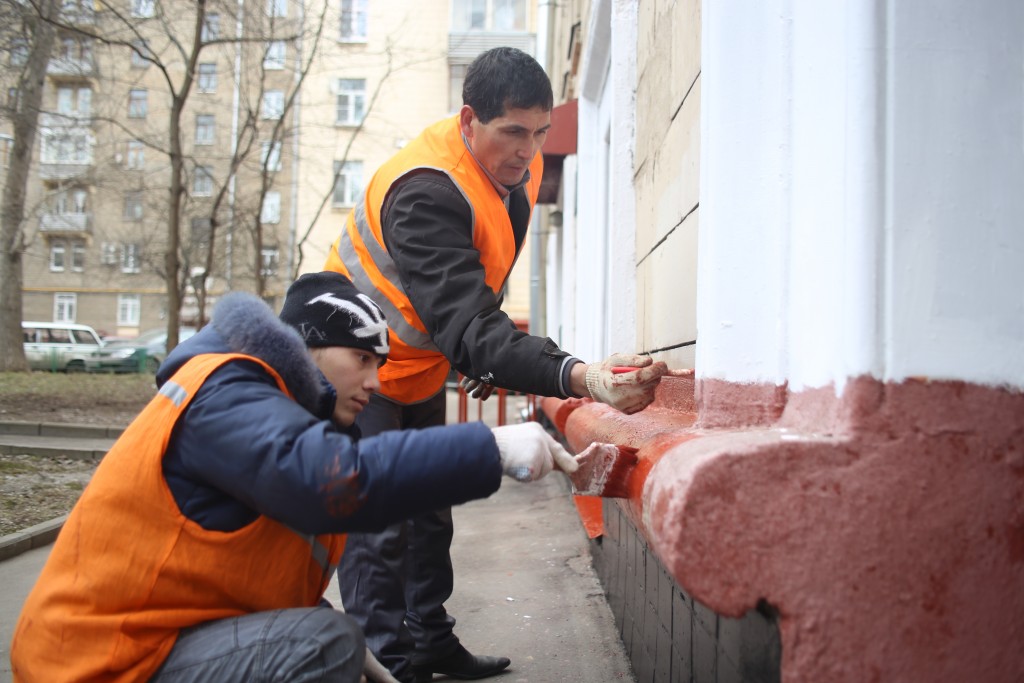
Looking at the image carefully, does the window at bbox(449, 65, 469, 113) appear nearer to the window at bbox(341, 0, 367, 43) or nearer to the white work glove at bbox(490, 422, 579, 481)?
the window at bbox(341, 0, 367, 43)

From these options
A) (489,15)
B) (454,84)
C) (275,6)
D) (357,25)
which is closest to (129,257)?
(357,25)

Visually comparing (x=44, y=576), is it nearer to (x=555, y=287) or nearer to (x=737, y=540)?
(x=737, y=540)

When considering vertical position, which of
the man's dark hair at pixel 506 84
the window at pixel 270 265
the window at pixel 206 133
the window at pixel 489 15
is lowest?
the man's dark hair at pixel 506 84

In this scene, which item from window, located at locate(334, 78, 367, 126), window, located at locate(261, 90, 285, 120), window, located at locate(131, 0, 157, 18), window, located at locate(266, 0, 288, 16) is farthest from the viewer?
window, located at locate(334, 78, 367, 126)

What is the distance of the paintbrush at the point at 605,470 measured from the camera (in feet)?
5.94

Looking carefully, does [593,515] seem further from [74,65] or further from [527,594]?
[74,65]

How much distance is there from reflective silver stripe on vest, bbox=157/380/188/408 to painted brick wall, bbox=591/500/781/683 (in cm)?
101

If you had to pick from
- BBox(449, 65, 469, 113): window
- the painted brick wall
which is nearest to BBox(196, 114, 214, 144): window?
BBox(449, 65, 469, 113): window

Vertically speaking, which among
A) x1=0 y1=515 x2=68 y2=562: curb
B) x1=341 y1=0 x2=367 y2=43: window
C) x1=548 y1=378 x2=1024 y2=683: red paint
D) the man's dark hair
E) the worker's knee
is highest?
x1=341 y1=0 x2=367 y2=43: window

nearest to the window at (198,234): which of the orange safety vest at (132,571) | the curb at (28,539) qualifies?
the curb at (28,539)

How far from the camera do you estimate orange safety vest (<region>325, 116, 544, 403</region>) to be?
2496mm

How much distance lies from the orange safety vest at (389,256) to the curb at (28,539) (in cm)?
323

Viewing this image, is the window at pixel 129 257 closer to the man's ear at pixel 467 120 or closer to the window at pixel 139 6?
the window at pixel 139 6

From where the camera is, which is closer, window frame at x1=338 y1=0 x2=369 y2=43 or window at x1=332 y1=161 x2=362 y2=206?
window frame at x1=338 y1=0 x2=369 y2=43
